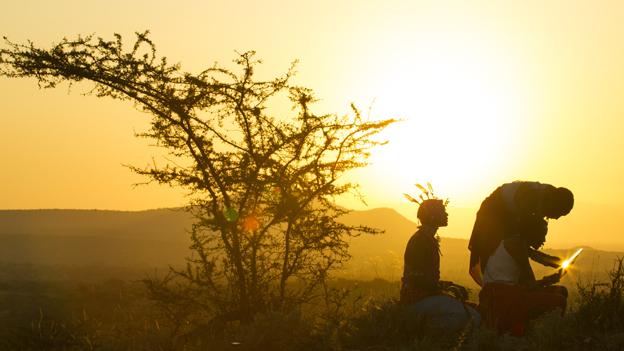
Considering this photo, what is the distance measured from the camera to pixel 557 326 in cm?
722

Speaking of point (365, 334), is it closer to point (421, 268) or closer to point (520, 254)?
point (421, 268)

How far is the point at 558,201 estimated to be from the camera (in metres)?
8.45

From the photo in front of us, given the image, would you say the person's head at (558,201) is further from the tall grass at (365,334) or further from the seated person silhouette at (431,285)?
the seated person silhouette at (431,285)

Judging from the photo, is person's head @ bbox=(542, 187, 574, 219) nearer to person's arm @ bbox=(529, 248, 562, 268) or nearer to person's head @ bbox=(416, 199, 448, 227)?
person's arm @ bbox=(529, 248, 562, 268)

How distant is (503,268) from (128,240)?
7990cm

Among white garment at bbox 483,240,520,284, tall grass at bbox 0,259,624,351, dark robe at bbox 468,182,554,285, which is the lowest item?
tall grass at bbox 0,259,624,351

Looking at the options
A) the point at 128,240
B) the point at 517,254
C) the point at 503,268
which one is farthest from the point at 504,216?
the point at 128,240

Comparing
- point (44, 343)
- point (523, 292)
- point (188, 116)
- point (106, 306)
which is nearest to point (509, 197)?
point (523, 292)

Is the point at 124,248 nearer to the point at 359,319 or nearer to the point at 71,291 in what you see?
the point at 71,291

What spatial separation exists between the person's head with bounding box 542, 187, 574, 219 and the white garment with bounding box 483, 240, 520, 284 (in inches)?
27.5

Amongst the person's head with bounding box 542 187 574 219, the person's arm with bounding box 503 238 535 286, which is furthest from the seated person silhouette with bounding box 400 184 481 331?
the person's head with bounding box 542 187 574 219

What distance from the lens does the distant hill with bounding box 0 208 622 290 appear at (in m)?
63.6

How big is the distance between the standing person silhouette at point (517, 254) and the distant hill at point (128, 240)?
2451cm

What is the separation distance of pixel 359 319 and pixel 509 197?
7.79 feet
